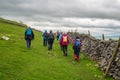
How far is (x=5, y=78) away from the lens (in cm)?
1596

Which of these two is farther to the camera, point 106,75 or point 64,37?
point 64,37

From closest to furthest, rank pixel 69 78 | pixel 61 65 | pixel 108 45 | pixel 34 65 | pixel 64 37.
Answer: pixel 69 78 < pixel 34 65 < pixel 61 65 < pixel 108 45 < pixel 64 37

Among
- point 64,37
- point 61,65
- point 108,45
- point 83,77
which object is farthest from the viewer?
point 64,37

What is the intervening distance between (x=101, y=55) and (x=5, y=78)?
43.1 ft

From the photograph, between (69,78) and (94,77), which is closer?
(69,78)

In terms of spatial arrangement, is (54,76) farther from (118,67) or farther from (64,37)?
(64,37)

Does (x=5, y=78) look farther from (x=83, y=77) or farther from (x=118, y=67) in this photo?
(x=118, y=67)

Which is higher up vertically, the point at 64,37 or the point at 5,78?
the point at 64,37

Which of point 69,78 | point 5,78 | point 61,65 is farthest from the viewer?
point 61,65

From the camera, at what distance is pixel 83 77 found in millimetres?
19078

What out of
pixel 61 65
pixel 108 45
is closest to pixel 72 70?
pixel 61 65

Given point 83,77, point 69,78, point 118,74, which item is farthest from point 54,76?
point 118,74

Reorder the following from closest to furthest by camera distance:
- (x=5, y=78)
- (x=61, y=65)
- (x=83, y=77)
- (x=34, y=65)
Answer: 1. (x=5, y=78)
2. (x=83, y=77)
3. (x=34, y=65)
4. (x=61, y=65)

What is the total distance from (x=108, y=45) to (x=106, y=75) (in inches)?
234
